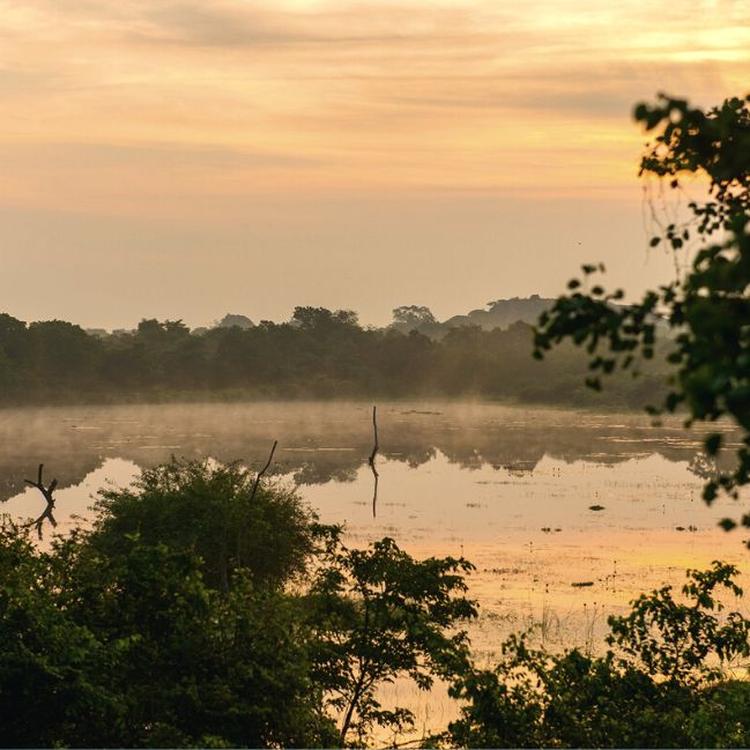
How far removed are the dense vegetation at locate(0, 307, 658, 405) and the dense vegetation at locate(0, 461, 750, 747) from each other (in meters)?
106

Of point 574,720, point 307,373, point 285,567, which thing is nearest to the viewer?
point 574,720

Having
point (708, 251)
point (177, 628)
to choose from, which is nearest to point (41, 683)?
point (177, 628)

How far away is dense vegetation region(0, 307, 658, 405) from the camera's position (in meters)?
128

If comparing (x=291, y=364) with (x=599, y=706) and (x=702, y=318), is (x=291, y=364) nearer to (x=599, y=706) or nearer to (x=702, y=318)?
(x=599, y=706)

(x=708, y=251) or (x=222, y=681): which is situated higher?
(x=708, y=251)

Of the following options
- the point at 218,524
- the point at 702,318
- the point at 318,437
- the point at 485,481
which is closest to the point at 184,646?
the point at 702,318

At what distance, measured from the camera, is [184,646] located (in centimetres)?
1697

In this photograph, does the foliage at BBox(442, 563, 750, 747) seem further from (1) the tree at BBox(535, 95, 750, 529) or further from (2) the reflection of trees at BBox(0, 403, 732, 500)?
(2) the reflection of trees at BBox(0, 403, 732, 500)

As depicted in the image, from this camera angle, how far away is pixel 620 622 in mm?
16516

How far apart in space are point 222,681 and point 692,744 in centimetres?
588

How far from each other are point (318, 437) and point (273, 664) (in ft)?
258

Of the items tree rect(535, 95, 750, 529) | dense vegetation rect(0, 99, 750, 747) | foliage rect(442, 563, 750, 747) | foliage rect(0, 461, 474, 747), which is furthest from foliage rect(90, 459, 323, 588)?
tree rect(535, 95, 750, 529)

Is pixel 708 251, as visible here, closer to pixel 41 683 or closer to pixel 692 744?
pixel 692 744

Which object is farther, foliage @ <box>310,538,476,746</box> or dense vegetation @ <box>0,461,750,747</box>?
foliage @ <box>310,538,476,746</box>
